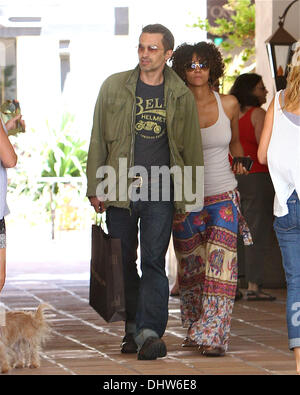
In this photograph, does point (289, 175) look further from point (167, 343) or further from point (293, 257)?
point (167, 343)

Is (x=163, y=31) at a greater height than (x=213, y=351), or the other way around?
(x=163, y=31)

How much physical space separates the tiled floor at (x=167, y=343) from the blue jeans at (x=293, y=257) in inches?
12.5

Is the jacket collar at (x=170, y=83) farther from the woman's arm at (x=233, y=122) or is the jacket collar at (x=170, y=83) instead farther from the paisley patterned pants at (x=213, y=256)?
the paisley patterned pants at (x=213, y=256)

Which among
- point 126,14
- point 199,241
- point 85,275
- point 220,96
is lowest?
point 85,275

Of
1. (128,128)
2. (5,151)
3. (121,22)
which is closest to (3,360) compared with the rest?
(5,151)

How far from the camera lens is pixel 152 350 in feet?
18.2

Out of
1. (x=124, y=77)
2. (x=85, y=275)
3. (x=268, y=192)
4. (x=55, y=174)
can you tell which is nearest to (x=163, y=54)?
(x=124, y=77)

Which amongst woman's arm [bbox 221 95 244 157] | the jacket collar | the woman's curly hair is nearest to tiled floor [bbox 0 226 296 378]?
woman's arm [bbox 221 95 244 157]

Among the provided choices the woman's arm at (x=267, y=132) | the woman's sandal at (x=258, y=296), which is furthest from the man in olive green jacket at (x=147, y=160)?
the woman's sandal at (x=258, y=296)

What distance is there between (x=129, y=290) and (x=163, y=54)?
132 centimetres

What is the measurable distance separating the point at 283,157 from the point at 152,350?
1.31 m

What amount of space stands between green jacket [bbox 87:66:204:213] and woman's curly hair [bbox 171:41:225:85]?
0.25 meters
